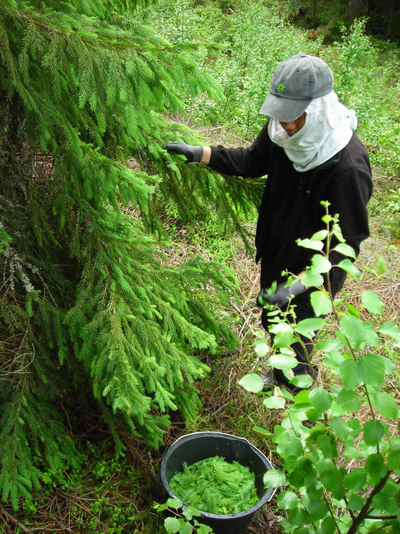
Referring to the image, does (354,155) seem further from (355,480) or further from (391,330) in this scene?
(355,480)

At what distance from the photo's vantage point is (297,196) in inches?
94.1

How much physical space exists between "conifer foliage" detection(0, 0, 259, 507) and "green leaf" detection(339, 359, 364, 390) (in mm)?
1037

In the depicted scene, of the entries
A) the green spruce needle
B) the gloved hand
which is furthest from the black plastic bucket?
the gloved hand

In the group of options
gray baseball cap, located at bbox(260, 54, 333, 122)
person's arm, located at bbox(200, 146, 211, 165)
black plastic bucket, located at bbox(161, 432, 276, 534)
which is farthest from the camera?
person's arm, located at bbox(200, 146, 211, 165)

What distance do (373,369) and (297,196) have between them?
1590 millimetres

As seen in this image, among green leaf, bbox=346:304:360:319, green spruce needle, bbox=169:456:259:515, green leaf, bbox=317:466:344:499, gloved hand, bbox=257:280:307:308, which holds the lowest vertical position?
green spruce needle, bbox=169:456:259:515

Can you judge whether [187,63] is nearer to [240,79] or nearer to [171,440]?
[171,440]

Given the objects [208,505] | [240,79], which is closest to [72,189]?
[208,505]

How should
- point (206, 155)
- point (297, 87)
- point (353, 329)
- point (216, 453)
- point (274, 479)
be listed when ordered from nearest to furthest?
point (353, 329)
point (274, 479)
point (297, 87)
point (206, 155)
point (216, 453)

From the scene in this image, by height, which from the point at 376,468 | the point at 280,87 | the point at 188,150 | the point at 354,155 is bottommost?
the point at 376,468

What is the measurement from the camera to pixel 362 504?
3.72 feet

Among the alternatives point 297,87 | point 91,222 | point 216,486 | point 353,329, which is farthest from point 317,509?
point 297,87

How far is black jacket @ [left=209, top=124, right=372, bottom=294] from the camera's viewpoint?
2125 mm

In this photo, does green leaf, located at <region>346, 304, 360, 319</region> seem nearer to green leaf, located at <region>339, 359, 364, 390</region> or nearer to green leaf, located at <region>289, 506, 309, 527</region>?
green leaf, located at <region>339, 359, 364, 390</region>
